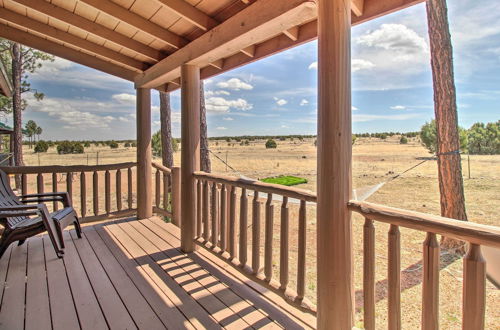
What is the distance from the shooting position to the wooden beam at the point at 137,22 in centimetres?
241

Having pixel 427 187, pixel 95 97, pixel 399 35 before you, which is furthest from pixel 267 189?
pixel 95 97

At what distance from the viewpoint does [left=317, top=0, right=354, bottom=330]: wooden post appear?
145 cm

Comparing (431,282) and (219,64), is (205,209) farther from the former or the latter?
(431,282)

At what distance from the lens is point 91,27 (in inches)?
112

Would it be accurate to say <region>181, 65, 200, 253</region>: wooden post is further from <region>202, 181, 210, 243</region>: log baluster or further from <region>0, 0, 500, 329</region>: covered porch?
<region>202, 181, 210, 243</region>: log baluster

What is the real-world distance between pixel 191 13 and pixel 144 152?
238 centimetres

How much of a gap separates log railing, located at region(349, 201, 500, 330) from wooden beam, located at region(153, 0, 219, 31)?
1.89m

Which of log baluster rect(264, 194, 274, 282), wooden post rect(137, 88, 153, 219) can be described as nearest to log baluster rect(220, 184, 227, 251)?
log baluster rect(264, 194, 274, 282)

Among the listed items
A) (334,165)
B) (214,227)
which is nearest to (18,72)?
(214,227)

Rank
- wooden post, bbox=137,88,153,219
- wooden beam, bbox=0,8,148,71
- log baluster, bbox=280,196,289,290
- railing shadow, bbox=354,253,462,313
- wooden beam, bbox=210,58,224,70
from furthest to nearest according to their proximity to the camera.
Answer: railing shadow, bbox=354,253,462,313 < wooden post, bbox=137,88,153,219 < wooden beam, bbox=210,58,224,70 < wooden beam, bbox=0,8,148,71 < log baluster, bbox=280,196,289,290

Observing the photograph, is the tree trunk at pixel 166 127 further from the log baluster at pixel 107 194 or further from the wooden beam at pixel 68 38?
the wooden beam at pixel 68 38

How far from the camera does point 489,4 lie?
11.4 feet

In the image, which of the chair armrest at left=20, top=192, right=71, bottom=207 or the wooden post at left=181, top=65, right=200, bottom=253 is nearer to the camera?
the wooden post at left=181, top=65, right=200, bottom=253

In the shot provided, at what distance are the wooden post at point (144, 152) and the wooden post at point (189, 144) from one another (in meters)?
1.34
